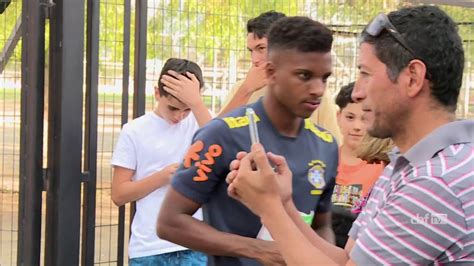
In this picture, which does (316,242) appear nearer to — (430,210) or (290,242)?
(290,242)

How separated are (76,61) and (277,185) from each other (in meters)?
2.82

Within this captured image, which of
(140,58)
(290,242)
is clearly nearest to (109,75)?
(140,58)

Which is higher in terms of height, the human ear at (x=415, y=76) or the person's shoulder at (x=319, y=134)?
the human ear at (x=415, y=76)

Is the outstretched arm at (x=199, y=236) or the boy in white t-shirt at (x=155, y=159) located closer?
the outstretched arm at (x=199, y=236)

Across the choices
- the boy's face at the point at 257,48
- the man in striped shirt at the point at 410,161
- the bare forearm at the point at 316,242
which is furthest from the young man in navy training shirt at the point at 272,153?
the boy's face at the point at 257,48

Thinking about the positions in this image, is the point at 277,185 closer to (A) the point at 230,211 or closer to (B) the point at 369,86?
(B) the point at 369,86

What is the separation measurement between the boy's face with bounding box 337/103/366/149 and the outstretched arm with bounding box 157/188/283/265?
210 centimetres

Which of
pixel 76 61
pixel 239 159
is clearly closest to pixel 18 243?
pixel 76 61

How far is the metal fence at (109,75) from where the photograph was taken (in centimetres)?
502

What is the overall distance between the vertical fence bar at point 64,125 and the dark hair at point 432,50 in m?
2.95

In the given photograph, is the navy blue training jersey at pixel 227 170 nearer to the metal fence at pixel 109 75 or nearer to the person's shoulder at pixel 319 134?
the person's shoulder at pixel 319 134

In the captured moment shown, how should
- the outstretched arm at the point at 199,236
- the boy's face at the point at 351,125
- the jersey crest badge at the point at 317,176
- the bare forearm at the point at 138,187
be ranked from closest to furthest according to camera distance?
the outstretched arm at the point at 199,236, the jersey crest badge at the point at 317,176, the boy's face at the point at 351,125, the bare forearm at the point at 138,187

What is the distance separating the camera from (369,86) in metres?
2.27

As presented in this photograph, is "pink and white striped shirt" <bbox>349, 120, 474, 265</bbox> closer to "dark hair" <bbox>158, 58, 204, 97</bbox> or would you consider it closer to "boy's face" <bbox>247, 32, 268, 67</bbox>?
"boy's face" <bbox>247, 32, 268, 67</bbox>
